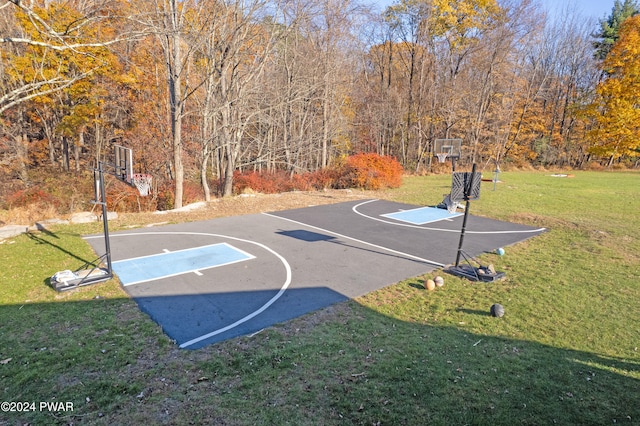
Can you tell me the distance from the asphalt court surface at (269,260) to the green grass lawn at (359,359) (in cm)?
38

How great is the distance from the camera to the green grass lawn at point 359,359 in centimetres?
338

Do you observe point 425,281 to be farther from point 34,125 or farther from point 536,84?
point 536,84

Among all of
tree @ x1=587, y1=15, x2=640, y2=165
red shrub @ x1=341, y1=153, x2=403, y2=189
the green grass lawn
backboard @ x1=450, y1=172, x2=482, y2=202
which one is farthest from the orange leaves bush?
tree @ x1=587, y1=15, x2=640, y2=165

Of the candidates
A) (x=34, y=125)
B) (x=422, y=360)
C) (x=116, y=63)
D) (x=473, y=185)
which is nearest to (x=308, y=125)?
(x=116, y=63)

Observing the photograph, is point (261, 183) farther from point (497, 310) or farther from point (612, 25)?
point (612, 25)

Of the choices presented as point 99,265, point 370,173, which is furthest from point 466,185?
point 370,173

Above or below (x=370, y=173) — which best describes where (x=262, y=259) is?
below

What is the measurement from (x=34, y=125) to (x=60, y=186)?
6.73m

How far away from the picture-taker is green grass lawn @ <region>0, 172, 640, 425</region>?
338 centimetres

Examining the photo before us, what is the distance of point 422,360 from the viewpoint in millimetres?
4273

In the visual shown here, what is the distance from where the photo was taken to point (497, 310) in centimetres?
554

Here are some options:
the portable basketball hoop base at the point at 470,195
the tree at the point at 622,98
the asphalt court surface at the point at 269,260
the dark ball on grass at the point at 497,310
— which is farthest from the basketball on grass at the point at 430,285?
the tree at the point at 622,98

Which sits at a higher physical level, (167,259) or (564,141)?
(564,141)

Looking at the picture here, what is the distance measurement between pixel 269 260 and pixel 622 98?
33.9 metres
